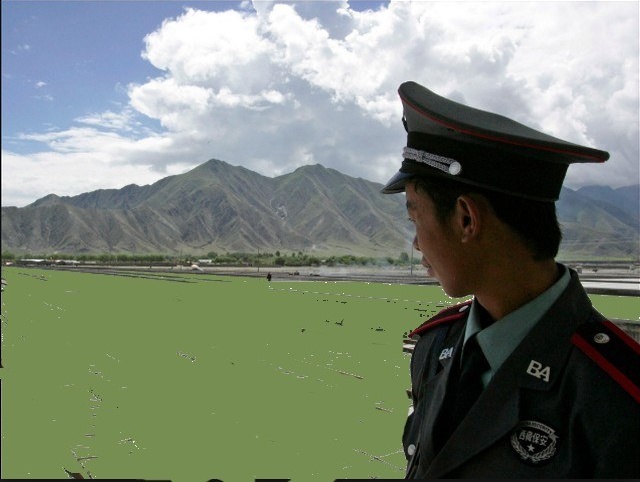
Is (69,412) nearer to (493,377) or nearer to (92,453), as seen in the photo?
(92,453)

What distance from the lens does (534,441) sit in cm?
139

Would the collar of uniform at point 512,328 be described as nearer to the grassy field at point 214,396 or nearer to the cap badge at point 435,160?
the cap badge at point 435,160

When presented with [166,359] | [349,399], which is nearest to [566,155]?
[349,399]

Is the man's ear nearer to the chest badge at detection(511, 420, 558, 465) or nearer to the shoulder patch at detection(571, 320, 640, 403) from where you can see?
the shoulder patch at detection(571, 320, 640, 403)

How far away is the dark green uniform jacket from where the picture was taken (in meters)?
1.31

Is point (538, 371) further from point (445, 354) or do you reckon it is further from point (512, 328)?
point (445, 354)

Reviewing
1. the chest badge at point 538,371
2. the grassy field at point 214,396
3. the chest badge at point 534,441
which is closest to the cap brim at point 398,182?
the chest badge at point 538,371

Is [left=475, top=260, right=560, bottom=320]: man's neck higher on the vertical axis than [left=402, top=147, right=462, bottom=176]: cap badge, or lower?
lower

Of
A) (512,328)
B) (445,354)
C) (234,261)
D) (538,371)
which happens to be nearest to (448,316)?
(445,354)

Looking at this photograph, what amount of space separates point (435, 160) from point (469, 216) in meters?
0.22

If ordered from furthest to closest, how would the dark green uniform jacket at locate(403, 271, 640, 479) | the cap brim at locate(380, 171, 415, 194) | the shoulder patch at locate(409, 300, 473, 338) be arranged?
the shoulder patch at locate(409, 300, 473, 338)
the cap brim at locate(380, 171, 415, 194)
the dark green uniform jacket at locate(403, 271, 640, 479)

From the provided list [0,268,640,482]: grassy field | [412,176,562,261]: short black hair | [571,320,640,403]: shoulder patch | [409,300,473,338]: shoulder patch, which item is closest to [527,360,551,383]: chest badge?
[571,320,640,403]: shoulder patch

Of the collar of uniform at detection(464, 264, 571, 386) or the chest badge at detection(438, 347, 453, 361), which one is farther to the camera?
the chest badge at detection(438, 347, 453, 361)

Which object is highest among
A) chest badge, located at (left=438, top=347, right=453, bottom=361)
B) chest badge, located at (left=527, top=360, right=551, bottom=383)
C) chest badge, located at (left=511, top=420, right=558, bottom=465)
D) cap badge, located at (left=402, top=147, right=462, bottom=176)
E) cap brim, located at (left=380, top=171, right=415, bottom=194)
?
cap badge, located at (left=402, top=147, right=462, bottom=176)
